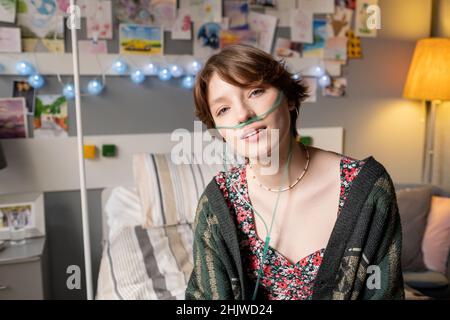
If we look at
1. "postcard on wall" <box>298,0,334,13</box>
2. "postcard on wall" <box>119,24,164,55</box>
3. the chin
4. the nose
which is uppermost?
"postcard on wall" <box>298,0,334,13</box>

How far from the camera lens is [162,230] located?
1481mm

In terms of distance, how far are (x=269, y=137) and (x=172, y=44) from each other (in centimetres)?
119

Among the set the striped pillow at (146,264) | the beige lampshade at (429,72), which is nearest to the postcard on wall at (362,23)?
the beige lampshade at (429,72)

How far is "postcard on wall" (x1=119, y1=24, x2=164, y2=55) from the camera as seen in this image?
160 centimetres

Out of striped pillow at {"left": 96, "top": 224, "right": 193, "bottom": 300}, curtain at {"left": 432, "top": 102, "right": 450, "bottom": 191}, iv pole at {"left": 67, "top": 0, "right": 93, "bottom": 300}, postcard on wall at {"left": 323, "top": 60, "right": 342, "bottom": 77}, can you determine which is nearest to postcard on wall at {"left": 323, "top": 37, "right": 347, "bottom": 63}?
postcard on wall at {"left": 323, "top": 60, "right": 342, "bottom": 77}

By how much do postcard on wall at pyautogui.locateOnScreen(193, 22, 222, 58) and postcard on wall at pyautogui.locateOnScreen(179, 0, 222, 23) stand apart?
19 mm

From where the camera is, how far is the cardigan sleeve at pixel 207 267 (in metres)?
0.67

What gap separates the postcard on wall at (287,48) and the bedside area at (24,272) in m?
1.11

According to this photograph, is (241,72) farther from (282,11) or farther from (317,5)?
(282,11)

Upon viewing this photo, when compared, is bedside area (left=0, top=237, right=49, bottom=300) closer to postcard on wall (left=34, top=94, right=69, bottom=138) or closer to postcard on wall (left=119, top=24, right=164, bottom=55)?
postcard on wall (left=34, top=94, right=69, bottom=138)
